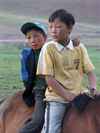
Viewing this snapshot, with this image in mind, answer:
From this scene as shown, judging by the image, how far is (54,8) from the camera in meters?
30.6

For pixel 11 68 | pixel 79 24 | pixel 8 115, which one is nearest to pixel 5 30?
pixel 79 24

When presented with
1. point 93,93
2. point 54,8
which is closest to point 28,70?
point 93,93

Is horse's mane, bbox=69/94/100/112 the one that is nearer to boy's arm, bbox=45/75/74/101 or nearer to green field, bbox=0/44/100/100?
boy's arm, bbox=45/75/74/101

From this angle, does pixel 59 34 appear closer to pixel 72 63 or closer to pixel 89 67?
pixel 72 63

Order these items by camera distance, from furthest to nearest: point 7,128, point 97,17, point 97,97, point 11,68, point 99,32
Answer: point 97,17 < point 99,32 < point 11,68 < point 7,128 < point 97,97

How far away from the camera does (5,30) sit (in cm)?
2261

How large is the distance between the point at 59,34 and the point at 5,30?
21004 mm

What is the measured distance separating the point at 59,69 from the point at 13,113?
1252 mm

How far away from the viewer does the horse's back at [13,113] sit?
307cm

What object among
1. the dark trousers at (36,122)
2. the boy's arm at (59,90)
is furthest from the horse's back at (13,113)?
the boy's arm at (59,90)

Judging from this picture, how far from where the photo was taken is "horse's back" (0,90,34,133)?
307cm

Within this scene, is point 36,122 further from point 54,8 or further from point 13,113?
point 54,8

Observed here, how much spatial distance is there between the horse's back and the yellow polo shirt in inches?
28.9

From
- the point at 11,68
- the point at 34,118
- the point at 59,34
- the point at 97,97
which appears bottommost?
the point at 11,68
